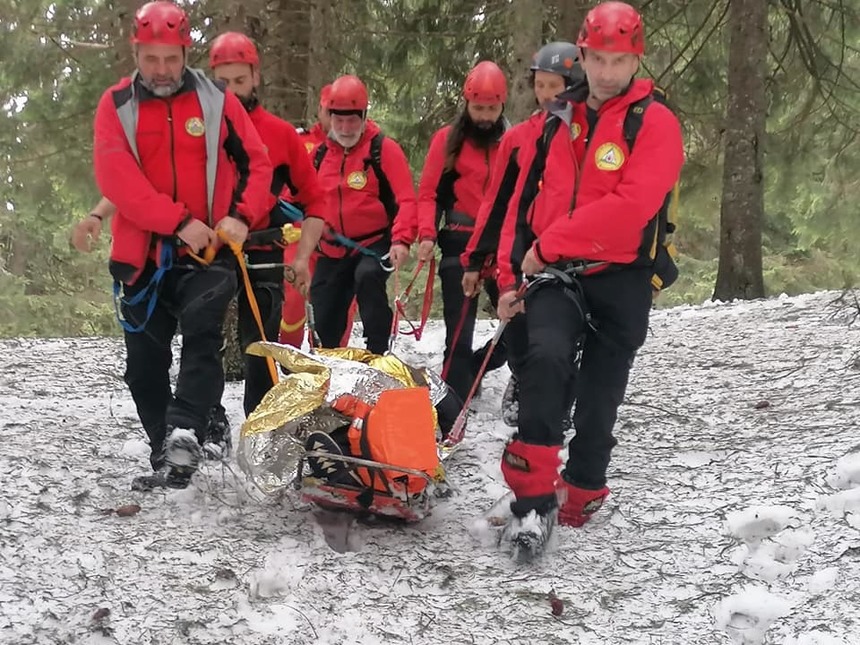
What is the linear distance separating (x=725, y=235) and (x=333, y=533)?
753cm

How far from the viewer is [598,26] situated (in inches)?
152

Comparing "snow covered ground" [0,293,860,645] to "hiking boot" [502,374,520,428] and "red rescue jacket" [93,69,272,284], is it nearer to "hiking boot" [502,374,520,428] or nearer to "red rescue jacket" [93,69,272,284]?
"hiking boot" [502,374,520,428]

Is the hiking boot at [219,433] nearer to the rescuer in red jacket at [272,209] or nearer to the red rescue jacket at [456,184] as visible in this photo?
the rescuer in red jacket at [272,209]

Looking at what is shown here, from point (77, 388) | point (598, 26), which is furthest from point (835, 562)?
point (77, 388)

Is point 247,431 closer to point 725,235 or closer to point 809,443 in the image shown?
point 809,443

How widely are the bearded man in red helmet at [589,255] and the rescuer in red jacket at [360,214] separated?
2015 millimetres

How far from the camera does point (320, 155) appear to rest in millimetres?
6426

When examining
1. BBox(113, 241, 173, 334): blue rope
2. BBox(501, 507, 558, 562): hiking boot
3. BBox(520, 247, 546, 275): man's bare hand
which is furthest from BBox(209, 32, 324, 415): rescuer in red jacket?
BBox(501, 507, 558, 562): hiking boot

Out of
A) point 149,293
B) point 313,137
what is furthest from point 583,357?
point 313,137

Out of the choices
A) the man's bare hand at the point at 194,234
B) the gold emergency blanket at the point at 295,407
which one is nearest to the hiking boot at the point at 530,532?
the gold emergency blanket at the point at 295,407

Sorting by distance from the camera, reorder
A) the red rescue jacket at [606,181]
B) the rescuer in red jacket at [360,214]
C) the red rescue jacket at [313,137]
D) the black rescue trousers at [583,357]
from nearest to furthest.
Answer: the red rescue jacket at [606,181]
the black rescue trousers at [583,357]
the rescuer in red jacket at [360,214]
the red rescue jacket at [313,137]

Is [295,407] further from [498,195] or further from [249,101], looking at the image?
[249,101]

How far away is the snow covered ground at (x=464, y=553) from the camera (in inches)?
131

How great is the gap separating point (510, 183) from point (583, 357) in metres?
1.06
